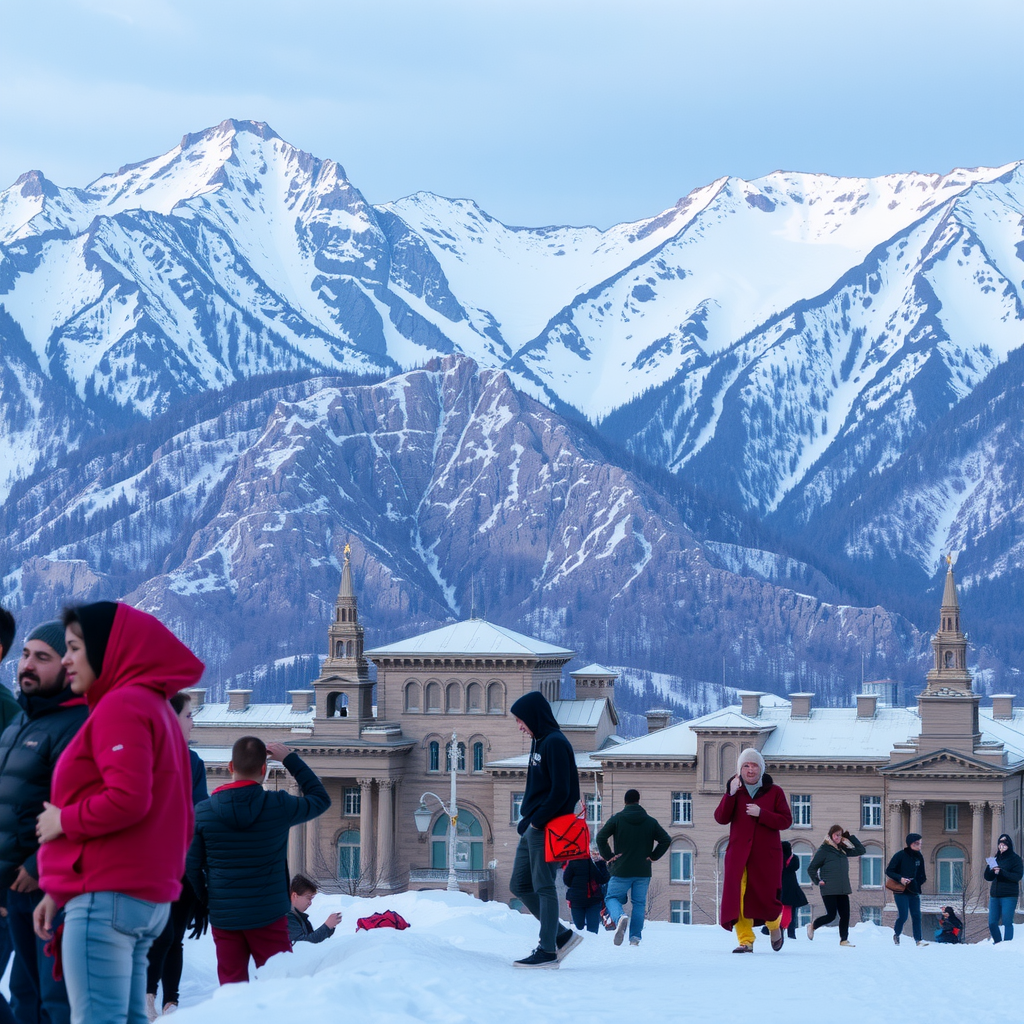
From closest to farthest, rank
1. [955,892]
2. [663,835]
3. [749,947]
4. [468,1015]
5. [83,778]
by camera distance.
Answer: [83,778], [468,1015], [749,947], [663,835], [955,892]

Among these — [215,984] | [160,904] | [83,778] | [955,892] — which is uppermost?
[83,778]

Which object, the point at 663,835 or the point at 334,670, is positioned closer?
the point at 663,835

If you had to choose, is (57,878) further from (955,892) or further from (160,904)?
(955,892)

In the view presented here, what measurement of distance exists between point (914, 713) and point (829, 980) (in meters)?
75.2

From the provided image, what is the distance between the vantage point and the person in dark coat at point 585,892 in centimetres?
2291

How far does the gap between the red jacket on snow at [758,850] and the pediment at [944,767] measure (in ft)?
205

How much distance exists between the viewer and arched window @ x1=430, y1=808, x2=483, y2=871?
88.6 meters

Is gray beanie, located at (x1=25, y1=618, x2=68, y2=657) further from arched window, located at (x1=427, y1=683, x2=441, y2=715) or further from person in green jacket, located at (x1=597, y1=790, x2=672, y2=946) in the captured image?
arched window, located at (x1=427, y1=683, x2=441, y2=715)

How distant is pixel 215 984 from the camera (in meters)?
17.9

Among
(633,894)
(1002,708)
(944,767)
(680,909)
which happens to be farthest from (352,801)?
(633,894)

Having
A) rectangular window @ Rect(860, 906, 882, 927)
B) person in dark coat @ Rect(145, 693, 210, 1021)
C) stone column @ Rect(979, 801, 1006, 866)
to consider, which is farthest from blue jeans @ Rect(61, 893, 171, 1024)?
rectangular window @ Rect(860, 906, 882, 927)

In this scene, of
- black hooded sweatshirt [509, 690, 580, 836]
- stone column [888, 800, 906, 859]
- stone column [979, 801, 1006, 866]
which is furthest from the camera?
stone column [888, 800, 906, 859]

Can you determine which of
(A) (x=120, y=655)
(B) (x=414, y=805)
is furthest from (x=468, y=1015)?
(B) (x=414, y=805)

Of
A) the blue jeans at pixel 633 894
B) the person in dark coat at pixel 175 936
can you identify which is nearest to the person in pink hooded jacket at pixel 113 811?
the person in dark coat at pixel 175 936
